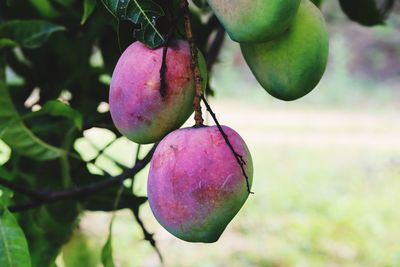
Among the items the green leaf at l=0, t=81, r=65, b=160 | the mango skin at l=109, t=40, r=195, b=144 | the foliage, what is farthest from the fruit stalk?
the green leaf at l=0, t=81, r=65, b=160

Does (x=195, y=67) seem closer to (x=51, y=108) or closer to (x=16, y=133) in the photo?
(x=51, y=108)

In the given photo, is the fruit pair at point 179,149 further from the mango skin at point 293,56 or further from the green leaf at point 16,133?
the green leaf at point 16,133

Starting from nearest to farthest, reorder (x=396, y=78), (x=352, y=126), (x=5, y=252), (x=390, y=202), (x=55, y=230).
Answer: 1. (x=5, y=252)
2. (x=55, y=230)
3. (x=390, y=202)
4. (x=352, y=126)
5. (x=396, y=78)

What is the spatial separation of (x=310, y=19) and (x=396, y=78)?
30.1 ft

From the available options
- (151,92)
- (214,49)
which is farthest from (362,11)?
→ (151,92)

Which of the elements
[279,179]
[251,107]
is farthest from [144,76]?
[251,107]

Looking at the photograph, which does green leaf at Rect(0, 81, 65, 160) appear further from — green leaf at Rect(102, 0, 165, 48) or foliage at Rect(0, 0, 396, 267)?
green leaf at Rect(102, 0, 165, 48)

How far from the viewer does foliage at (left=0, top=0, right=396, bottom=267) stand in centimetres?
91

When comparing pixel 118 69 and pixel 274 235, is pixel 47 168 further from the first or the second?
pixel 274 235

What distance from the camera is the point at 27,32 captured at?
0.91 metres

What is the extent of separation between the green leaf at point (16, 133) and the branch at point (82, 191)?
101mm

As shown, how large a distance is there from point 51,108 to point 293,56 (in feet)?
1.25

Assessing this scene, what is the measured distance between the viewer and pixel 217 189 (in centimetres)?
52

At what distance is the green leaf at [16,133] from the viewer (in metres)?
0.93
